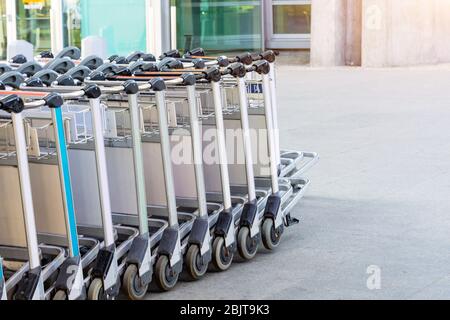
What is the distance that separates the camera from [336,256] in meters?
5.64

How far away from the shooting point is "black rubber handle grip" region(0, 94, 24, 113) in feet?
13.0

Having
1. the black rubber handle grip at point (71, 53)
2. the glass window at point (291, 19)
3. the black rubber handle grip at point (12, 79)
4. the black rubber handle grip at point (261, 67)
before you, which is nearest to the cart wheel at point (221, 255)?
the black rubber handle grip at point (261, 67)

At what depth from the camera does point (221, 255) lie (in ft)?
17.4

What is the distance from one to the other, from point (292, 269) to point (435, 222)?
1446 millimetres

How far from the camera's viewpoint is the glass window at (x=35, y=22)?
15.7 meters

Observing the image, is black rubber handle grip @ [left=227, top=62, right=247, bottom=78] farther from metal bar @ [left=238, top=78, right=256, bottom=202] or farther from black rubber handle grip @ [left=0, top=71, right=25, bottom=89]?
black rubber handle grip @ [left=0, top=71, right=25, bottom=89]

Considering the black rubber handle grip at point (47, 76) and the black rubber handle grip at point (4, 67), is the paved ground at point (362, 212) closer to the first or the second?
the black rubber handle grip at point (47, 76)

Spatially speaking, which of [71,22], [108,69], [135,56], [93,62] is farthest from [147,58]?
[71,22]

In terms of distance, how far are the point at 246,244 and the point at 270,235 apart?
0.25 metres

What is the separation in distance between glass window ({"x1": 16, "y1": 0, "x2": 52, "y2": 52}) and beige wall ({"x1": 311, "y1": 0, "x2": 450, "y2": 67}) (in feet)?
19.5

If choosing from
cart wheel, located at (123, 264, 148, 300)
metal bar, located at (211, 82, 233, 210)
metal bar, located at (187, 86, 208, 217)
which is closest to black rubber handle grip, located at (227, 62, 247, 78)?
metal bar, located at (211, 82, 233, 210)

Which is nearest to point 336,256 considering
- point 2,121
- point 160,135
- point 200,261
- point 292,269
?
point 292,269
